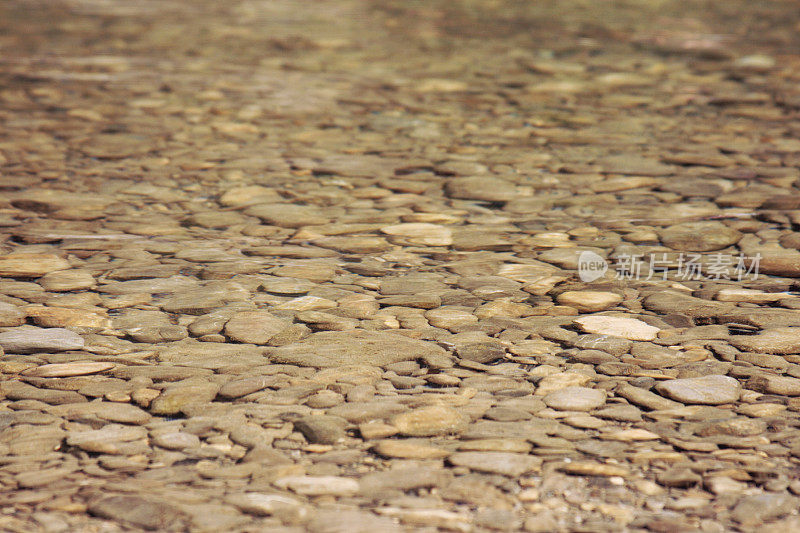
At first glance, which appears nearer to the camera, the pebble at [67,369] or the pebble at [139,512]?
the pebble at [139,512]

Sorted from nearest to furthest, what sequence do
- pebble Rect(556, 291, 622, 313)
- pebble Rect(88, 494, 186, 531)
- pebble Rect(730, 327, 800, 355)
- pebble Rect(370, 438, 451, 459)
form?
1. pebble Rect(88, 494, 186, 531)
2. pebble Rect(370, 438, 451, 459)
3. pebble Rect(730, 327, 800, 355)
4. pebble Rect(556, 291, 622, 313)

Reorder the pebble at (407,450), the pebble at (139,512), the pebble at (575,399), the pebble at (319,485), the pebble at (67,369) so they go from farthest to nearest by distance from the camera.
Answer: the pebble at (67,369)
the pebble at (575,399)
the pebble at (407,450)
the pebble at (319,485)
the pebble at (139,512)

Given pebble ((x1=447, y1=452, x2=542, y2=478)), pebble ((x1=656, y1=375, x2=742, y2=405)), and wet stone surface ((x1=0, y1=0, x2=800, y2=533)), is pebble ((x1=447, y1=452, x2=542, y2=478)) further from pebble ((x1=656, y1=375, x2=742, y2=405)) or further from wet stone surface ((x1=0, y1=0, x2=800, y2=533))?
pebble ((x1=656, y1=375, x2=742, y2=405))

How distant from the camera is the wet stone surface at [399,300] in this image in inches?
68.6

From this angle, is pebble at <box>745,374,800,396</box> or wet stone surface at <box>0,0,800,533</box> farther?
pebble at <box>745,374,800,396</box>

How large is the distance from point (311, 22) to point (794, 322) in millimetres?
5820

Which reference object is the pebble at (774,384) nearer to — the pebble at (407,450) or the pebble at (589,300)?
the pebble at (589,300)

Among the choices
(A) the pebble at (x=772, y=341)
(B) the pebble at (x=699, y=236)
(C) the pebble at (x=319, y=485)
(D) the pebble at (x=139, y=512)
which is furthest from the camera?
(B) the pebble at (x=699, y=236)

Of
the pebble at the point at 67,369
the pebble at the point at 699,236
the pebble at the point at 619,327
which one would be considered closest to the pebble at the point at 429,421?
the pebble at the point at 619,327

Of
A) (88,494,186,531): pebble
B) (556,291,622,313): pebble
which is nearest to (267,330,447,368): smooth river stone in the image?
(556,291,622,313): pebble

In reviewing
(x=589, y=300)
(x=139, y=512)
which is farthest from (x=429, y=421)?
(x=589, y=300)

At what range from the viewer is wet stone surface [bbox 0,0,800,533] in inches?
68.6

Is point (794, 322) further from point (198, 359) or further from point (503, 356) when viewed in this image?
point (198, 359)

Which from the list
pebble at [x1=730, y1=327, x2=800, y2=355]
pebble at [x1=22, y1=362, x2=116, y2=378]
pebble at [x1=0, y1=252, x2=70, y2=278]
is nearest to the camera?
pebble at [x1=22, y1=362, x2=116, y2=378]
